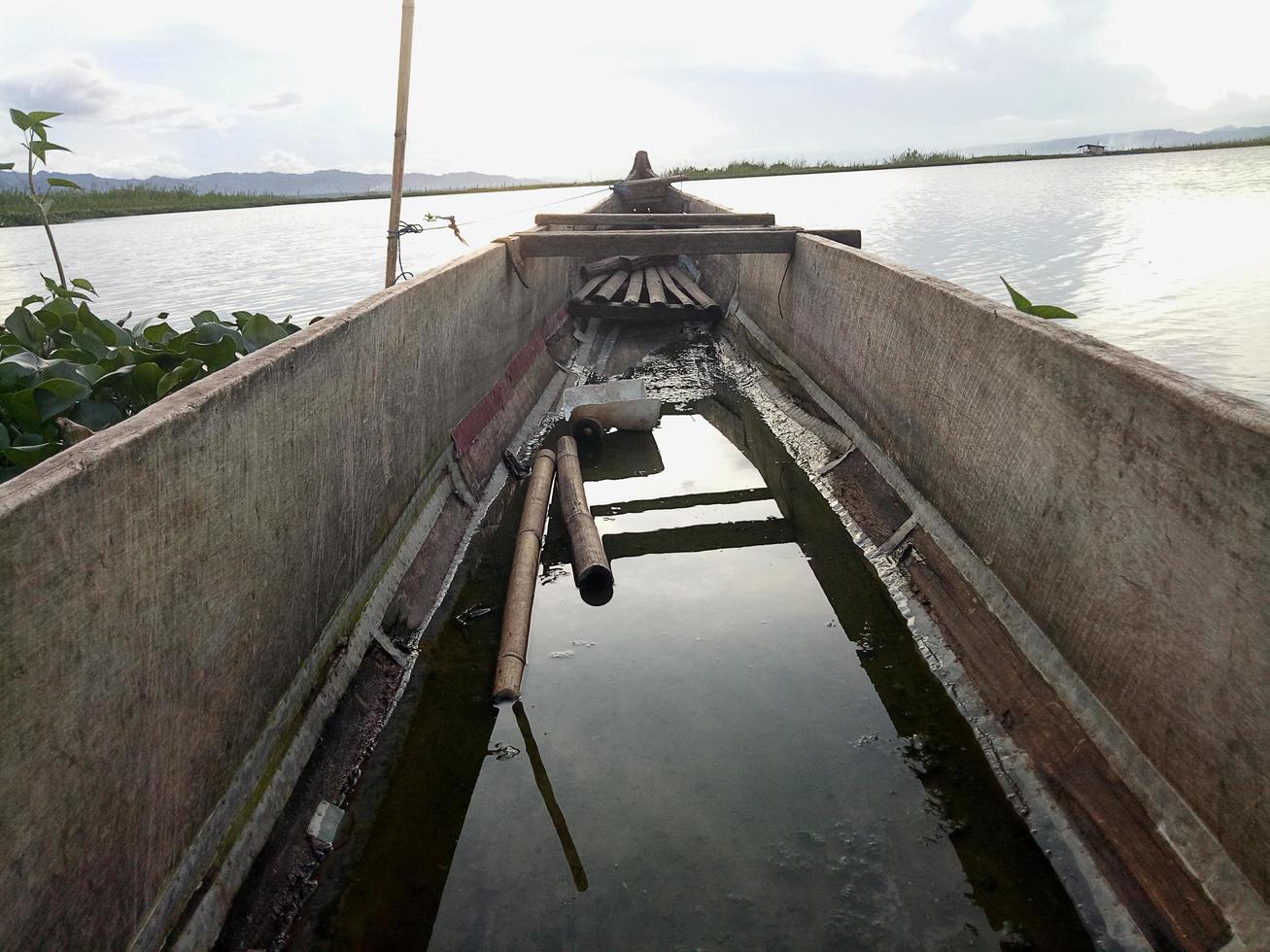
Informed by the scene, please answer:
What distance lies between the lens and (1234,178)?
29.3 m

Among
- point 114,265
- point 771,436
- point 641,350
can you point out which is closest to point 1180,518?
point 771,436

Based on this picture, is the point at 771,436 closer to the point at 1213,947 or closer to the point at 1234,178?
A: the point at 1213,947

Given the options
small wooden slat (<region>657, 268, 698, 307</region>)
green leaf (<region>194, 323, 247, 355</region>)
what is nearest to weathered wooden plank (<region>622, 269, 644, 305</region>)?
small wooden slat (<region>657, 268, 698, 307</region>)

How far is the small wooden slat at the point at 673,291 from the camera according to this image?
10.2m

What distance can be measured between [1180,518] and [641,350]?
7624mm

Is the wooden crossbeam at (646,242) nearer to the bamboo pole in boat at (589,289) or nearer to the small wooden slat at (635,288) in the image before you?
the small wooden slat at (635,288)

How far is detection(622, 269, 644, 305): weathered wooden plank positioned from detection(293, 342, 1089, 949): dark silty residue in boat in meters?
6.14

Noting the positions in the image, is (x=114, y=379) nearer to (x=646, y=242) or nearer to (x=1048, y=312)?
(x=1048, y=312)

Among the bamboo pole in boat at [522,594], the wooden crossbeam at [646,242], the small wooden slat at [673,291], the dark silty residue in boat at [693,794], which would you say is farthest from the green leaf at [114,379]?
the small wooden slat at [673,291]

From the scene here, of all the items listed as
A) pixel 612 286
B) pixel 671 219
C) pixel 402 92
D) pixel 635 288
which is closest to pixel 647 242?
pixel 402 92

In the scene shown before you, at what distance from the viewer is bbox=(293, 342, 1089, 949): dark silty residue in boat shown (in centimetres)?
231

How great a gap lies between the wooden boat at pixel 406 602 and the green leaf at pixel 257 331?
24.6 inches

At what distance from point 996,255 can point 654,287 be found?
8.22 metres

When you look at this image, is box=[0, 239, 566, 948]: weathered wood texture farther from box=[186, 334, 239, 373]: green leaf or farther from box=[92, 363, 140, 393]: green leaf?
box=[92, 363, 140, 393]: green leaf
